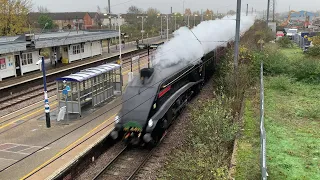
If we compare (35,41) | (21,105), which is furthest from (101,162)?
(35,41)

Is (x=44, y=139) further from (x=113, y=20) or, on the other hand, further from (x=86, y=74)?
(x=113, y=20)

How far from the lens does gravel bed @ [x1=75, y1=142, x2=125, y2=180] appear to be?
9.99m

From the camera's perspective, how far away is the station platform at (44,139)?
9.73 m

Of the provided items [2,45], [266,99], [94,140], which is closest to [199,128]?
[94,140]

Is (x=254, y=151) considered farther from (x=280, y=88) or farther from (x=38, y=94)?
(x=38, y=94)

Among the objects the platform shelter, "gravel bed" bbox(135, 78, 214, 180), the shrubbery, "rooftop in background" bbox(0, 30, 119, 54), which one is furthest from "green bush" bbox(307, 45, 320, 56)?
the platform shelter

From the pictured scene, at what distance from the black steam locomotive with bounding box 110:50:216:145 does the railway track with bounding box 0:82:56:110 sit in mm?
8159

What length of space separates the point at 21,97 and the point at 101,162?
398 inches

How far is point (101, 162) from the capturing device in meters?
10.8

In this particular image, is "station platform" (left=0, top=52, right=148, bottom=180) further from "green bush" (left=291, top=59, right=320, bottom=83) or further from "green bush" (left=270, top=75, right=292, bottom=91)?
"green bush" (left=291, top=59, right=320, bottom=83)

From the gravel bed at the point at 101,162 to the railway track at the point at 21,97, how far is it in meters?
7.85

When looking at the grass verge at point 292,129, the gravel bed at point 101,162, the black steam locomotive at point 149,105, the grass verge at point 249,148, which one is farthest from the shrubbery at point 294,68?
the gravel bed at point 101,162

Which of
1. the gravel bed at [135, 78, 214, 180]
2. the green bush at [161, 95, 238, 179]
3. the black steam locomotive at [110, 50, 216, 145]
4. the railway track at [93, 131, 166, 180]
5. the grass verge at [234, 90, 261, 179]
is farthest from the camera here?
the black steam locomotive at [110, 50, 216, 145]

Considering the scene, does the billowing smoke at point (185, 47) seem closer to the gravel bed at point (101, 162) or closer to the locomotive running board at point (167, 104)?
the locomotive running board at point (167, 104)
